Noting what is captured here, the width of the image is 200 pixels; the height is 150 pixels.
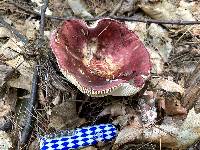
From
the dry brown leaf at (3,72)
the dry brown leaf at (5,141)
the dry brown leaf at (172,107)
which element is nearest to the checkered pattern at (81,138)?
the dry brown leaf at (5,141)

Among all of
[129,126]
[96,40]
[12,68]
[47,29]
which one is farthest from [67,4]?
[129,126]

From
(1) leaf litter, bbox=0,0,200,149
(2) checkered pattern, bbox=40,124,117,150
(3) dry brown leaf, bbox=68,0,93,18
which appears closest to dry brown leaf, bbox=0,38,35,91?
(1) leaf litter, bbox=0,0,200,149

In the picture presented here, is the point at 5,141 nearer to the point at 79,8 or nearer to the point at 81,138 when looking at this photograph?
the point at 81,138

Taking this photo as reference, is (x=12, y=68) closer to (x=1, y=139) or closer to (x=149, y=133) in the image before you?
(x=1, y=139)

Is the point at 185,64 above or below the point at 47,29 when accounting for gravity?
below

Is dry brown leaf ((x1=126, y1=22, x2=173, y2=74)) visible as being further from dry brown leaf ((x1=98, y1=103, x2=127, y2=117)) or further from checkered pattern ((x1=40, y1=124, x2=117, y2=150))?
checkered pattern ((x1=40, y1=124, x2=117, y2=150))
